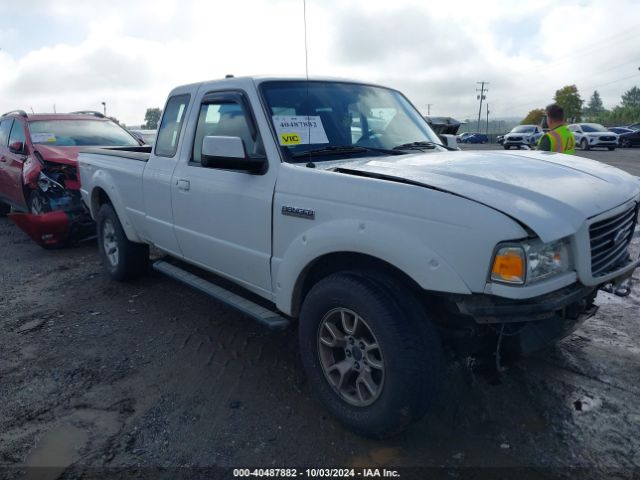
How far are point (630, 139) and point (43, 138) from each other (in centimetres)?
3292

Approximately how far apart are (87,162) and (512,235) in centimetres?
522

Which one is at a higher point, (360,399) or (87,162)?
(87,162)

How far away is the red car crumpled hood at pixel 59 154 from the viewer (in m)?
7.27

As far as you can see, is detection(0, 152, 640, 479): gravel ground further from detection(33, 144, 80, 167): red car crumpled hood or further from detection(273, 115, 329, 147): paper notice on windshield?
detection(33, 144, 80, 167): red car crumpled hood

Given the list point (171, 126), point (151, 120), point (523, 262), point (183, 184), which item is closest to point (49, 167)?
point (171, 126)

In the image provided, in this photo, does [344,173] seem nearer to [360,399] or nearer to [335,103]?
[335,103]

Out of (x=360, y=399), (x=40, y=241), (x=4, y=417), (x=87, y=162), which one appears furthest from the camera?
(x=40, y=241)

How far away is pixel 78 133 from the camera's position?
823cm

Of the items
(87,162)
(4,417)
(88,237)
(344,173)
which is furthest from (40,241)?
(344,173)

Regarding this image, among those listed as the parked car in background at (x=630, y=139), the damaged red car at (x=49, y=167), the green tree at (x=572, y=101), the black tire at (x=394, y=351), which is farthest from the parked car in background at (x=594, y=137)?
the green tree at (x=572, y=101)

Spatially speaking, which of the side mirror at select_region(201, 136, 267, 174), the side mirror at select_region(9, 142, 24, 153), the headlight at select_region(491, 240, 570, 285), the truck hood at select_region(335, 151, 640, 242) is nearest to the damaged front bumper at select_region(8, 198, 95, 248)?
the side mirror at select_region(9, 142, 24, 153)

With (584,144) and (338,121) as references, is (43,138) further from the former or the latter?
(584,144)

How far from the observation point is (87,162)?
5.89 m

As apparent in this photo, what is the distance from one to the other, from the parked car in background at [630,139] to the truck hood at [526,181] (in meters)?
32.3
